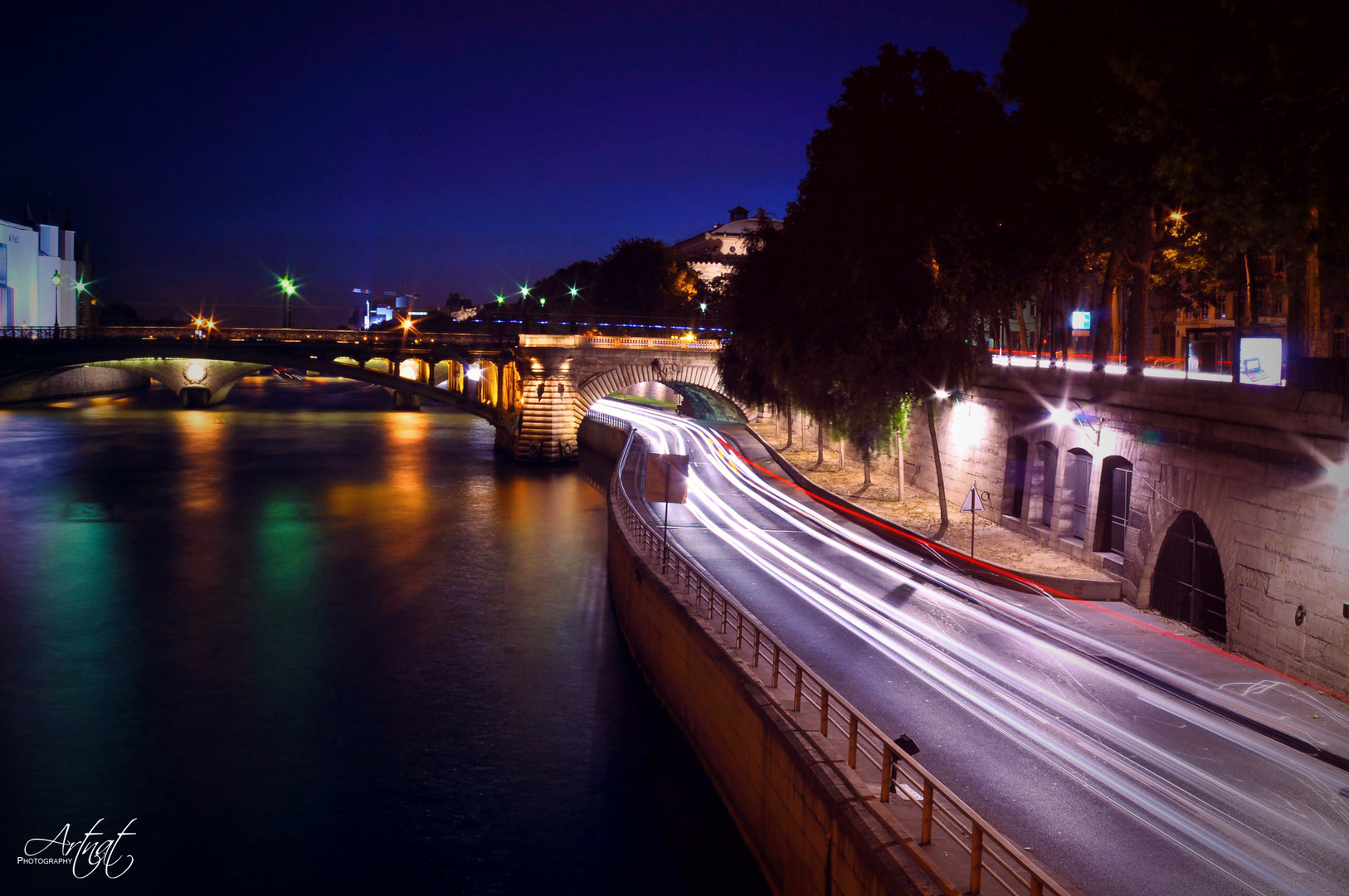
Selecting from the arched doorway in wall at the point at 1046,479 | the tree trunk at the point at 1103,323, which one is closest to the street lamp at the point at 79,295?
the tree trunk at the point at 1103,323

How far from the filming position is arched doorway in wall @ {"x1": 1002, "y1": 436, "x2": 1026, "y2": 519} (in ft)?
99.7

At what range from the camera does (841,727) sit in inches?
507

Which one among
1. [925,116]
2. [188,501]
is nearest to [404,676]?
[925,116]

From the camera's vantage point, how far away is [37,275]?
12950cm

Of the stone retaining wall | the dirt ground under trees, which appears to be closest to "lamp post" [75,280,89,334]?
the dirt ground under trees

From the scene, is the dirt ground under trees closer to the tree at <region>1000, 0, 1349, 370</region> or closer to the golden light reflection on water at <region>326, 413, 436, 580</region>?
the tree at <region>1000, 0, 1349, 370</region>

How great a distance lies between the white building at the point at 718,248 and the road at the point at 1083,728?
104 meters

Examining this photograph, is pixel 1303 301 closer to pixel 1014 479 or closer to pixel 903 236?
pixel 1014 479

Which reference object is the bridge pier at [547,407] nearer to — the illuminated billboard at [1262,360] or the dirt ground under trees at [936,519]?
the dirt ground under trees at [936,519]

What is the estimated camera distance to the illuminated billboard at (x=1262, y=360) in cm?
1795
